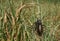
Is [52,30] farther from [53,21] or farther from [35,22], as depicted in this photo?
[53,21]

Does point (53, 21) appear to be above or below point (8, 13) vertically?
below

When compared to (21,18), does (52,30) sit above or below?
below

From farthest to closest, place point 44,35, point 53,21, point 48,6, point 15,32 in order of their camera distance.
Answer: point 48,6 → point 53,21 → point 44,35 → point 15,32

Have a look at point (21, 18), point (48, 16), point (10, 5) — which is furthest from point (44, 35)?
point (48, 16)

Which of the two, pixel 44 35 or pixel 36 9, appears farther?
pixel 36 9

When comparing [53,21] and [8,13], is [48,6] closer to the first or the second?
[53,21]

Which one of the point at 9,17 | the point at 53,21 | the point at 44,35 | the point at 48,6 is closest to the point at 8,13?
the point at 9,17

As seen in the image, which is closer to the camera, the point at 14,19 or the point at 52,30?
the point at 14,19

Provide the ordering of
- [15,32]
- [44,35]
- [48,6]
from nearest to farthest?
1. [15,32]
2. [44,35]
3. [48,6]

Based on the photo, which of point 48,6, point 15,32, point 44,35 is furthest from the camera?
point 48,6
